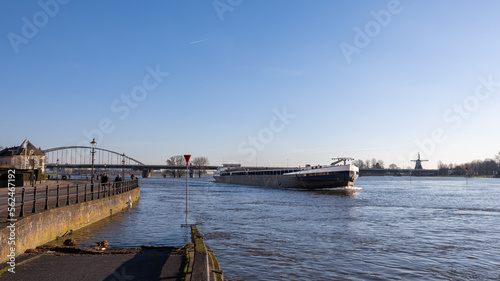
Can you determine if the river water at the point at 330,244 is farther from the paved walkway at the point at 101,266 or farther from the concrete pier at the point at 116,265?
the paved walkway at the point at 101,266

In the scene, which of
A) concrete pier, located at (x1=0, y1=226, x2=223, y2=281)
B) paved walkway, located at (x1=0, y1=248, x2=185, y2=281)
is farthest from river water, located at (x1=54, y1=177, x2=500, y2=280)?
paved walkway, located at (x1=0, y1=248, x2=185, y2=281)

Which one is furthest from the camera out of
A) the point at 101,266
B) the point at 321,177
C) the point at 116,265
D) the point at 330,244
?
the point at 321,177

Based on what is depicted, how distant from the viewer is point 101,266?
8.64 metres

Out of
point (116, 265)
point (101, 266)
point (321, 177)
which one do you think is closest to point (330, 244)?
point (116, 265)

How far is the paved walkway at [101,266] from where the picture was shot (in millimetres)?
7719

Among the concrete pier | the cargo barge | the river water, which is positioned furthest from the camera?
the cargo barge

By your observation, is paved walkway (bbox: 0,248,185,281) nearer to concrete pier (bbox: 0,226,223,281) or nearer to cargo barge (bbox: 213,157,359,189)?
concrete pier (bbox: 0,226,223,281)

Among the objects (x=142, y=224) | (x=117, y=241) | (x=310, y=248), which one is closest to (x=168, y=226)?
(x=142, y=224)

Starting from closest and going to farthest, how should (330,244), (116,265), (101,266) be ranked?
(101,266) → (116,265) → (330,244)

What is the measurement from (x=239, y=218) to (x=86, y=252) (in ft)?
46.5

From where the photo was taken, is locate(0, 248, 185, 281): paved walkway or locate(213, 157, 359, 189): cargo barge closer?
locate(0, 248, 185, 281): paved walkway

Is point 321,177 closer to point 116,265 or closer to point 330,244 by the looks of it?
point 330,244

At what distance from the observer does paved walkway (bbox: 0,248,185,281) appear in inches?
304

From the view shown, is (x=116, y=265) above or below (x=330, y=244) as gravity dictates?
above
